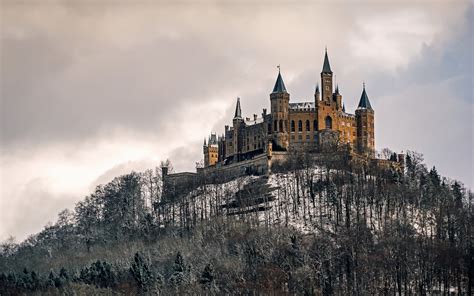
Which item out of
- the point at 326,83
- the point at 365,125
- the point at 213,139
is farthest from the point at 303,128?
the point at 213,139

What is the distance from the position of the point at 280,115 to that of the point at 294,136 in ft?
12.1

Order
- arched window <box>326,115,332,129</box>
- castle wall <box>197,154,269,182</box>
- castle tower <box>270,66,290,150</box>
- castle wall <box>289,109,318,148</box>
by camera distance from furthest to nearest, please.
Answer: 1. arched window <box>326,115,332,129</box>
2. castle wall <box>289,109,318,148</box>
3. castle tower <box>270,66,290,150</box>
4. castle wall <box>197,154,269,182</box>

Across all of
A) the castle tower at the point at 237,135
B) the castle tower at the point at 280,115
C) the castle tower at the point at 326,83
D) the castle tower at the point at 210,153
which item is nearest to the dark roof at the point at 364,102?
the castle tower at the point at 326,83

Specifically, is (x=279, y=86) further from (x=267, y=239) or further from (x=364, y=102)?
(x=267, y=239)

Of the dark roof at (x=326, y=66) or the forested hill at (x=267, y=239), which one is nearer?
the forested hill at (x=267, y=239)

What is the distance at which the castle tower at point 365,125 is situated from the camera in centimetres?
16625

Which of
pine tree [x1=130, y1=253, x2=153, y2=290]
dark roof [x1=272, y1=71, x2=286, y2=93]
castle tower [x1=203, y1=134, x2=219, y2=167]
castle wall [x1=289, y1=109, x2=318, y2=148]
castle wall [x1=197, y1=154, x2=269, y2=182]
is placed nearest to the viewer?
pine tree [x1=130, y1=253, x2=153, y2=290]

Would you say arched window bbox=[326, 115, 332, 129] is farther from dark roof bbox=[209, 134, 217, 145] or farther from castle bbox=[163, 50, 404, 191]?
dark roof bbox=[209, 134, 217, 145]

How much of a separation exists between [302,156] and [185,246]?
26.1 meters

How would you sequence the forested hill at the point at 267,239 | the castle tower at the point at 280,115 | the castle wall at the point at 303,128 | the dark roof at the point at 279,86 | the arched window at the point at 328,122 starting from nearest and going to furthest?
the forested hill at the point at 267,239 → the castle tower at the point at 280,115 → the castle wall at the point at 303,128 → the arched window at the point at 328,122 → the dark roof at the point at 279,86

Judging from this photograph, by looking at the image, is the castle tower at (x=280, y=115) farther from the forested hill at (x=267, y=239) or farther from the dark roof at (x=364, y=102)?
the dark roof at (x=364, y=102)

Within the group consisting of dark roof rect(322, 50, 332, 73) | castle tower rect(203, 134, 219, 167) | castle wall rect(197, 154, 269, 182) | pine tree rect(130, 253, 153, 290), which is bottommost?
pine tree rect(130, 253, 153, 290)

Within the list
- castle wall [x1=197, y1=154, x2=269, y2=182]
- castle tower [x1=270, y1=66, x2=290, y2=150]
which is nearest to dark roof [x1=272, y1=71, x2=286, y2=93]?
castle tower [x1=270, y1=66, x2=290, y2=150]

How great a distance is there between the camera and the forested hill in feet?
393
